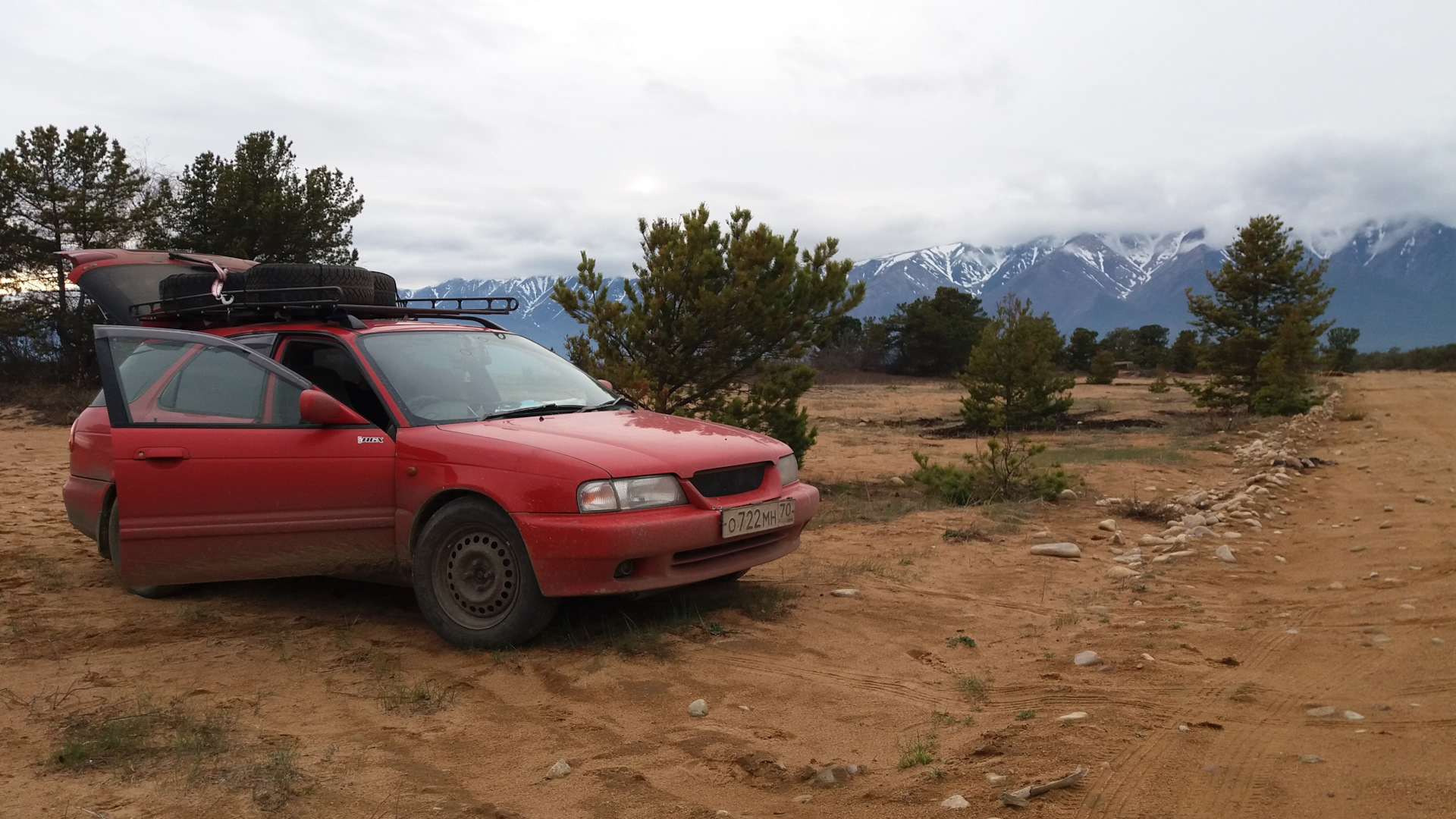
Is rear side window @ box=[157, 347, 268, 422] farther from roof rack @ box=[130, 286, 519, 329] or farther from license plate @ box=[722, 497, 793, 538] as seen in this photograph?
license plate @ box=[722, 497, 793, 538]

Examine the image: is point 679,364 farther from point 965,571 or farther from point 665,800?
point 665,800

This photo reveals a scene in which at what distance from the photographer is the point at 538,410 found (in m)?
5.12

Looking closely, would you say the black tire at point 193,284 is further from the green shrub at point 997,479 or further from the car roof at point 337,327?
the green shrub at point 997,479

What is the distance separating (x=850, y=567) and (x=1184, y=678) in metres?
2.60

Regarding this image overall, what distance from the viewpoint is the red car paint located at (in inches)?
173

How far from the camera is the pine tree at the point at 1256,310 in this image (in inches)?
833

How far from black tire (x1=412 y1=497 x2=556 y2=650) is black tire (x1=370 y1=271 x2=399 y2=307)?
217 centimetres

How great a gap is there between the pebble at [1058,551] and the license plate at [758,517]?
2.72 m

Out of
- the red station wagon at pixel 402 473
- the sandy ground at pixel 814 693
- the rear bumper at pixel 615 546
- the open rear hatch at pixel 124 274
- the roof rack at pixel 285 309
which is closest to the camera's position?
the sandy ground at pixel 814 693

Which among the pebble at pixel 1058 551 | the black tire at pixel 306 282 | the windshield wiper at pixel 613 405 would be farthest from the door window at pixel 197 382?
the pebble at pixel 1058 551

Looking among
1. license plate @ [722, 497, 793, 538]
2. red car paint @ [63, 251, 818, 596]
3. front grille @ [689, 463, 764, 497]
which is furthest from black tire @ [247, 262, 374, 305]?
license plate @ [722, 497, 793, 538]

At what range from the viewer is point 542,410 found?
514 centimetres

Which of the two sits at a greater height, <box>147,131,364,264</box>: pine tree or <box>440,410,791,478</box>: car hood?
<box>147,131,364,264</box>: pine tree

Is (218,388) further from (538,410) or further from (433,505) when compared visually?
(538,410)
